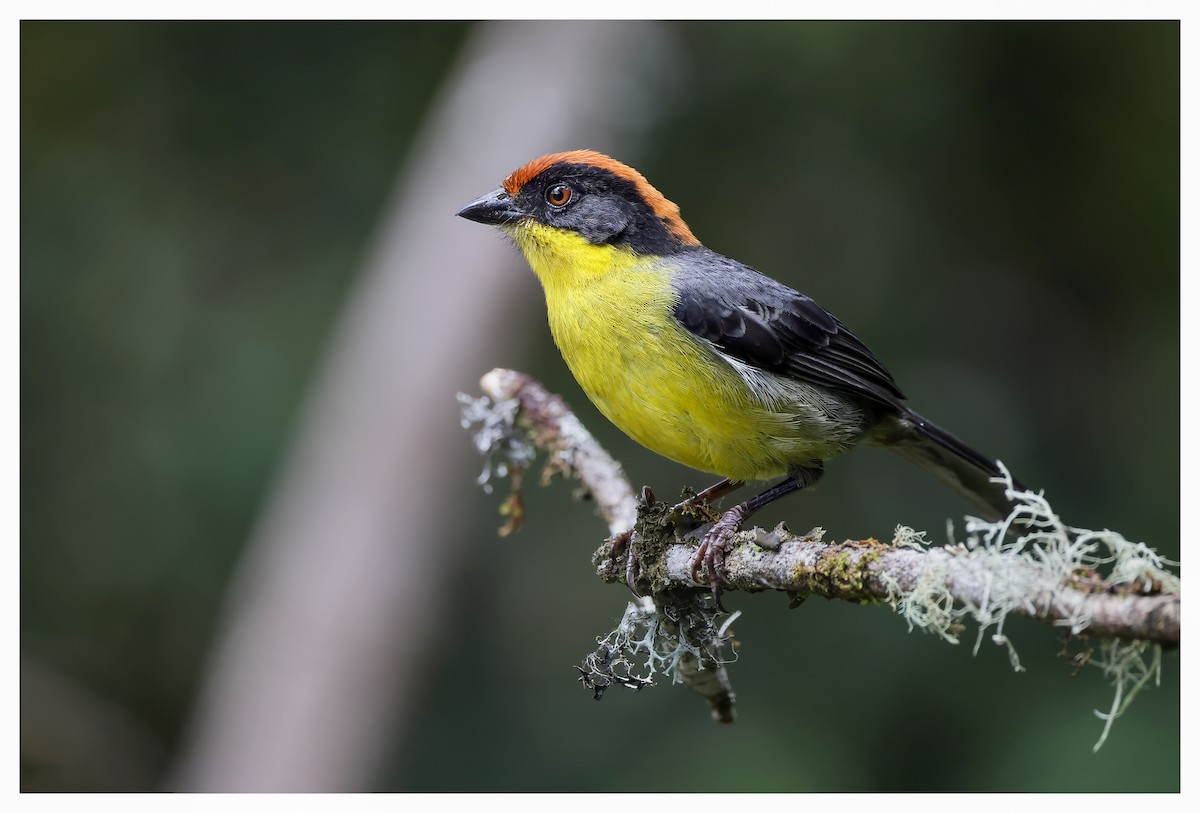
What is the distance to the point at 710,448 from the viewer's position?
3.75 m

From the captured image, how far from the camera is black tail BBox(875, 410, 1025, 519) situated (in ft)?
14.3

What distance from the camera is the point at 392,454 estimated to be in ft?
22.3

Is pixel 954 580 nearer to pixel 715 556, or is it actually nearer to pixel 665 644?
pixel 715 556

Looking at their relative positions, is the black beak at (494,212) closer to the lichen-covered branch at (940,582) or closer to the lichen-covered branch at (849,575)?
the lichen-covered branch at (849,575)

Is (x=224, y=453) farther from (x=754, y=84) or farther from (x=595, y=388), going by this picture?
(x=754, y=84)

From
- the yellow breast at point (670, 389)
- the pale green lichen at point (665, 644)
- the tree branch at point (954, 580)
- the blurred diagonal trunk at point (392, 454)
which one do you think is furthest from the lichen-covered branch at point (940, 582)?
the blurred diagonal trunk at point (392, 454)

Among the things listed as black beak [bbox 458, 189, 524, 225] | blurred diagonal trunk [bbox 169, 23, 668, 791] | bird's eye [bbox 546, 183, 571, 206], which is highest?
bird's eye [bbox 546, 183, 571, 206]

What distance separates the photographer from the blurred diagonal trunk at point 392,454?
6.22m

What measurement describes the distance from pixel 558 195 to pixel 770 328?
3.60 feet

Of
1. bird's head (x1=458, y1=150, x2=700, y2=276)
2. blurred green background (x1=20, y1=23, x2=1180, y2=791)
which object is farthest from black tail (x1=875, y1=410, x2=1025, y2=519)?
blurred green background (x1=20, y1=23, x2=1180, y2=791)

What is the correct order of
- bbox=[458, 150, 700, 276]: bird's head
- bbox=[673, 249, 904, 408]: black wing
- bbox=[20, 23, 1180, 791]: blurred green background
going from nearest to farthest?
bbox=[673, 249, 904, 408]: black wing
bbox=[458, 150, 700, 276]: bird's head
bbox=[20, 23, 1180, 791]: blurred green background

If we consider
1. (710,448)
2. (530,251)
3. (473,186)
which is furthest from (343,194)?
(710,448)

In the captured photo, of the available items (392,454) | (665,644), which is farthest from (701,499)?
(392,454)

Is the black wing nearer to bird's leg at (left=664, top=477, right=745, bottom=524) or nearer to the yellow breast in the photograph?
the yellow breast
